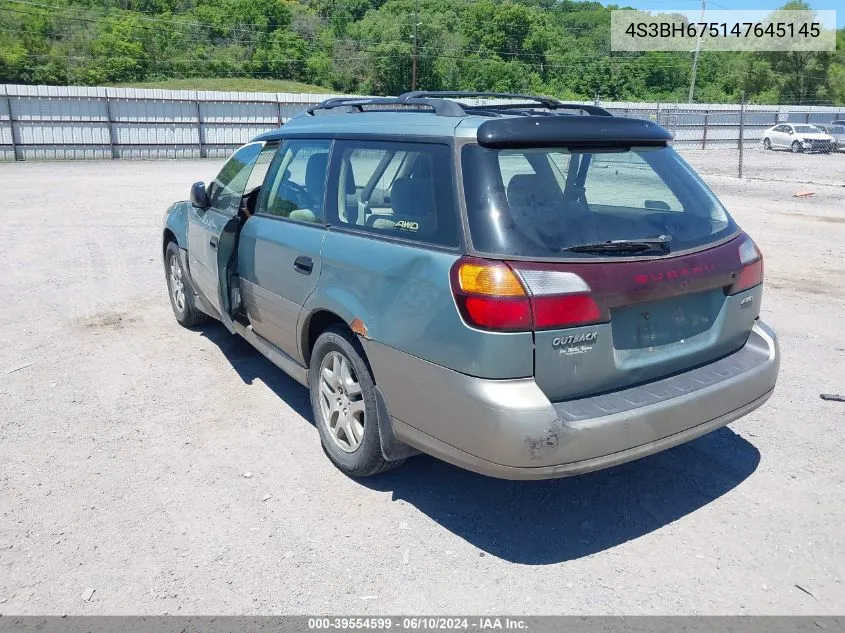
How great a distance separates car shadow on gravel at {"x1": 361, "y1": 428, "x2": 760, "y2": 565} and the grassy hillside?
215 ft

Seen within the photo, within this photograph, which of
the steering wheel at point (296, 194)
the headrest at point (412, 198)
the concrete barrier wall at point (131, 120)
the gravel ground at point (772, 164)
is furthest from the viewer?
the concrete barrier wall at point (131, 120)

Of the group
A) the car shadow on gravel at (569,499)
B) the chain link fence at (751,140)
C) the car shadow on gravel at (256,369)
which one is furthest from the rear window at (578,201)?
the chain link fence at (751,140)

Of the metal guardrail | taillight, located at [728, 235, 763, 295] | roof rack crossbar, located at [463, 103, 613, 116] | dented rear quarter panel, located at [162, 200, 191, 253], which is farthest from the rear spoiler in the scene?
the metal guardrail

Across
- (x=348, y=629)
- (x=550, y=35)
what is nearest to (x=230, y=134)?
(x=348, y=629)

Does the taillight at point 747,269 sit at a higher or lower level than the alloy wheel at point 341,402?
higher

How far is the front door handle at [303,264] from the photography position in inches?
158

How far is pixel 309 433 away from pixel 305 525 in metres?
1.03

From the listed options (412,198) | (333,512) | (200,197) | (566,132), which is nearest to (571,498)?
(333,512)

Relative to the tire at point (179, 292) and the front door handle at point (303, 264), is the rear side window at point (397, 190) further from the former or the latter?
the tire at point (179, 292)

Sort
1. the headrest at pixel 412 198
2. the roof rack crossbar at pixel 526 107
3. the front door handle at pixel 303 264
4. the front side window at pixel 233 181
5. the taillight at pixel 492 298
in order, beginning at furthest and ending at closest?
the front side window at pixel 233 181, the front door handle at pixel 303 264, the roof rack crossbar at pixel 526 107, the headrest at pixel 412 198, the taillight at pixel 492 298

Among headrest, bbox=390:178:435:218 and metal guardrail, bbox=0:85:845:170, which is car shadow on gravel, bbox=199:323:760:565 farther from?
metal guardrail, bbox=0:85:845:170

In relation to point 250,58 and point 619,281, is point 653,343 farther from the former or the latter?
point 250,58

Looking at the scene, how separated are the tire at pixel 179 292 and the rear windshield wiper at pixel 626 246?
4.06 meters

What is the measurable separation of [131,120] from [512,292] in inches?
1063
